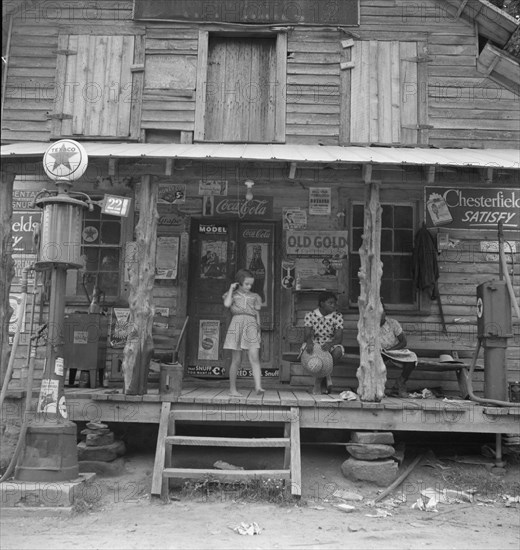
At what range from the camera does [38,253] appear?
20.4 ft

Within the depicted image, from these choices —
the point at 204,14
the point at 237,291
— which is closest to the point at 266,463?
the point at 237,291

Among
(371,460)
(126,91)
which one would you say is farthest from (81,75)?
(371,460)

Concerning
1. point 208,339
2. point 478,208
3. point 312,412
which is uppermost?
point 478,208

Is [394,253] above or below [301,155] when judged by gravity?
below

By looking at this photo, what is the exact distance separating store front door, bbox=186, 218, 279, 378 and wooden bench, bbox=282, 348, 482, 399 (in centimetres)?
43

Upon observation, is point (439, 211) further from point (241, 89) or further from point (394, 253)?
point (241, 89)

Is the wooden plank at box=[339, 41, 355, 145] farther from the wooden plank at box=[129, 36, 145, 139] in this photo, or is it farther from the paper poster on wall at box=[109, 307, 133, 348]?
the paper poster on wall at box=[109, 307, 133, 348]

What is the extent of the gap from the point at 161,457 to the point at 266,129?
5194 mm

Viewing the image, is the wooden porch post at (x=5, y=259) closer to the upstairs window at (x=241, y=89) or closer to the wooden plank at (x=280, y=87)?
the upstairs window at (x=241, y=89)

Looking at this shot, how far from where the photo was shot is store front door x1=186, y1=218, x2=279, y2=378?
9.06 meters

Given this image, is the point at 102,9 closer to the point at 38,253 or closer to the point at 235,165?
the point at 235,165

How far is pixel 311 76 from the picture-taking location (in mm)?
9234

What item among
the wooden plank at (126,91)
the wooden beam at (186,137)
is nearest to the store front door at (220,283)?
the wooden beam at (186,137)

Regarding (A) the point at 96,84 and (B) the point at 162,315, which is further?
(A) the point at 96,84
